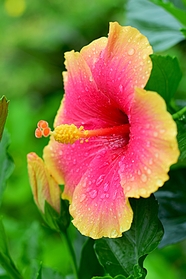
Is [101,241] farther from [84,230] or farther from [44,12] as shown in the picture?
[44,12]

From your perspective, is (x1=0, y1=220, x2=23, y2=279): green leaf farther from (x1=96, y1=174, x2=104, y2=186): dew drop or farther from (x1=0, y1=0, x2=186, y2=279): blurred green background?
(x1=0, y1=0, x2=186, y2=279): blurred green background

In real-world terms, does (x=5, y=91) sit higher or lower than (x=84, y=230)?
higher

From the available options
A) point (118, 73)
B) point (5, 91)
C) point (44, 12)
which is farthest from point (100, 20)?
point (118, 73)

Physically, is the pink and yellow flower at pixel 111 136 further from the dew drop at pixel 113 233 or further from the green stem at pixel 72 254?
the green stem at pixel 72 254

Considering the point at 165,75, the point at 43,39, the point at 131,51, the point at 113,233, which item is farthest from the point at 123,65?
the point at 43,39

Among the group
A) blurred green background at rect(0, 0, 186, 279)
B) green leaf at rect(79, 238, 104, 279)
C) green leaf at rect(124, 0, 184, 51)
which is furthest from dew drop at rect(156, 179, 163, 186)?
blurred green background at rect(0, 0, 186, 279)

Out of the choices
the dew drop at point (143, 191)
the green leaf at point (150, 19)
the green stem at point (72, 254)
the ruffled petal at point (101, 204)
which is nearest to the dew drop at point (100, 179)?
the ruffled petal at point (101, 204)
